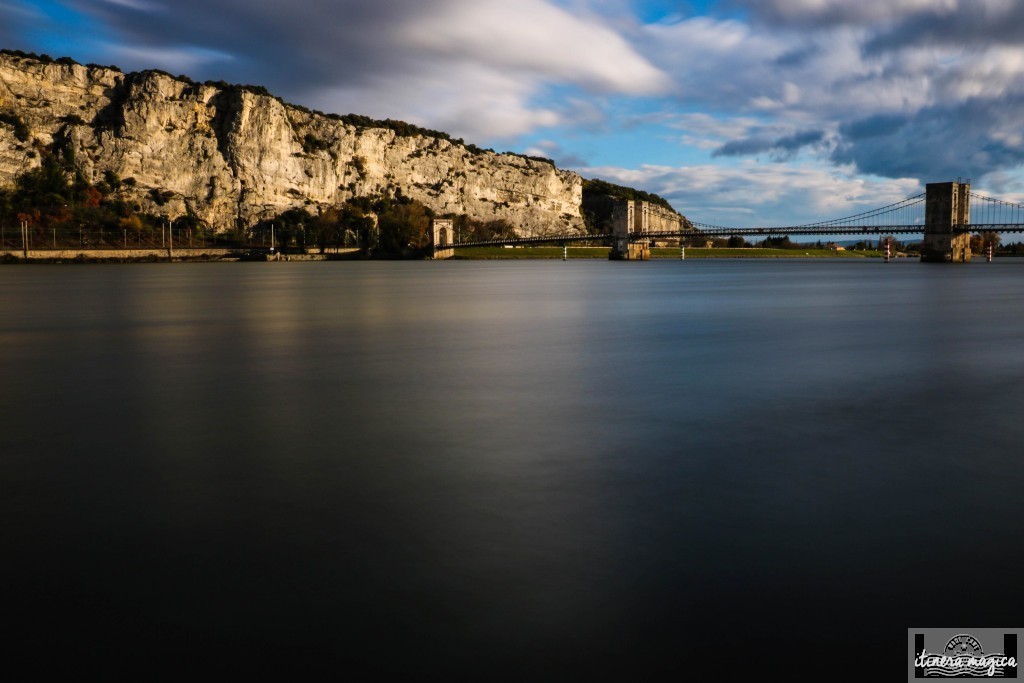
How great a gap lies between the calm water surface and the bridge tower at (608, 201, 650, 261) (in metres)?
113

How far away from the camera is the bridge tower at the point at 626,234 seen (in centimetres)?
12306

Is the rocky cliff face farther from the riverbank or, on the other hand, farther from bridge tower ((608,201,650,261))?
bridge tower ((608,201,650,261))

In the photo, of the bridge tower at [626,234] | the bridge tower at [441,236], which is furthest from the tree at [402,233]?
the bridge tower at [626,234]

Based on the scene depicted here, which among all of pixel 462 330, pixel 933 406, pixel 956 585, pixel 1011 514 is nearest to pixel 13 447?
pixel 956 585

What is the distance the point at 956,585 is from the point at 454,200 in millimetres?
187479

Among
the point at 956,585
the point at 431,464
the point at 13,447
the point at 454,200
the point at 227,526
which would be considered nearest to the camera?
the point at 956,585

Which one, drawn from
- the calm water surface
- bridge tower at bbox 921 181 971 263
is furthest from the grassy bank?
the calm water surface

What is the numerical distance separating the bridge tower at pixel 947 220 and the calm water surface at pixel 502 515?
9035 centimetres

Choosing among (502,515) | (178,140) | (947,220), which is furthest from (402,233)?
(502,515)

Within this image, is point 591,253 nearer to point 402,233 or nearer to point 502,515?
point 402,233

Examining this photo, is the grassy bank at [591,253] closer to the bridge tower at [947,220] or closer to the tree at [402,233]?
the tree at [402,233]

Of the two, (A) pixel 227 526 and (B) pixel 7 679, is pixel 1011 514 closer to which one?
(A) pixel 227 526

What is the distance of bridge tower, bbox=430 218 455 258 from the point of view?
13200 centimetres

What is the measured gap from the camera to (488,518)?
15.0 ft
